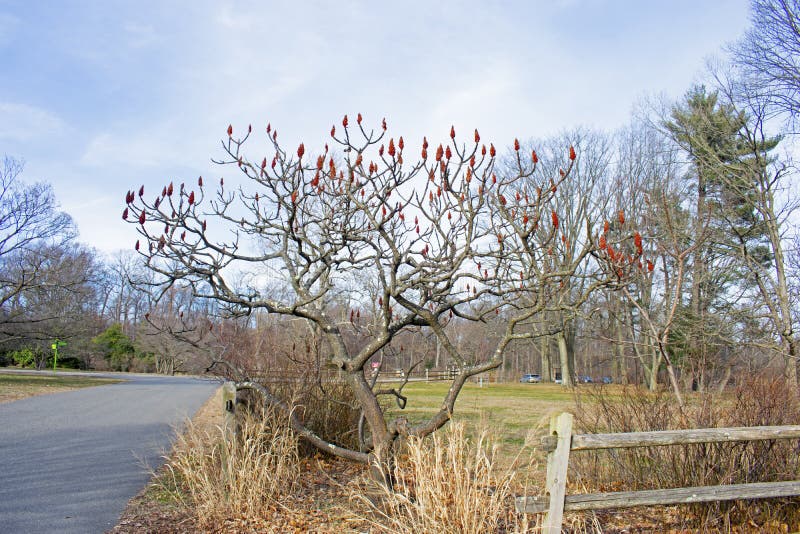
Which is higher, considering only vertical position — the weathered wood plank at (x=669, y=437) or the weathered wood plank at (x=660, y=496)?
the weathered wood plank at (x=669, y=437)

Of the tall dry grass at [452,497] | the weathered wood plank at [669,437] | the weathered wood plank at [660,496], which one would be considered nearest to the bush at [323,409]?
the tall dry grass at [452,497]

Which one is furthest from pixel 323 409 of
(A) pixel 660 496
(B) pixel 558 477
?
(A) pixel 660 496

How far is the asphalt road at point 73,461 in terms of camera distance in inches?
212

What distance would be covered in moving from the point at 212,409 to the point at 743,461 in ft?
45.0

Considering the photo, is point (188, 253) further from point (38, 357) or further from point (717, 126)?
point (38, 357)

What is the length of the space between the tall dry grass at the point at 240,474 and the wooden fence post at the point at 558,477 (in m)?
2.85

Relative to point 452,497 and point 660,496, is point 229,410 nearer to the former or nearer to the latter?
point 452,497

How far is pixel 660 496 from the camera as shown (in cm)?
450

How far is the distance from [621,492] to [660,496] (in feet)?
1.15

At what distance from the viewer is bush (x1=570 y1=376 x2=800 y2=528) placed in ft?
17.7

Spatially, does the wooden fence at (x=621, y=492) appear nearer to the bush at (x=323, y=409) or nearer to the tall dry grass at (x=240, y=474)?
the tall dry grass at (x=240, y=474)

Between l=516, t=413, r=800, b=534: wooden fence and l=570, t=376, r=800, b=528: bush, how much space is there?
544 mm

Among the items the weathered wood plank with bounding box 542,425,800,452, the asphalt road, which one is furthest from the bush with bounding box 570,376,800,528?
the asphalt road

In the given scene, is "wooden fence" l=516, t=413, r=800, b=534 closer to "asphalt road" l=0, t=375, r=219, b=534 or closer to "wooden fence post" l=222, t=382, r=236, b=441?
"wooden fence post" l=222, t=382, r=236, b=441
